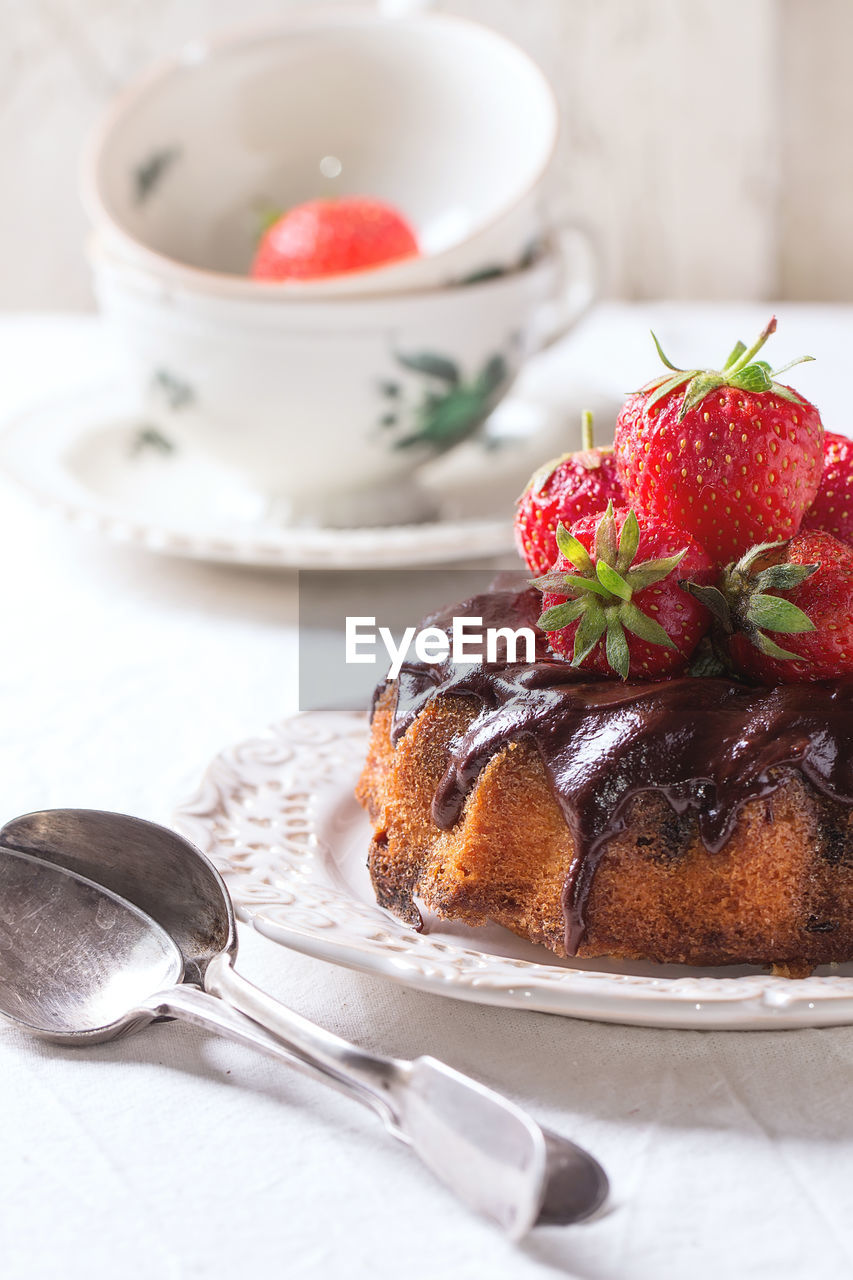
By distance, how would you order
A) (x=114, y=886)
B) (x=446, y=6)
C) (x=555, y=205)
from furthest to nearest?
(x=555, y=205) < (x=446, y=6) < (x=114, y=886)

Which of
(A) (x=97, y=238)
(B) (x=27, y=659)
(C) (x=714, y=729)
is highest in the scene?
(A) (x=97, y=238)

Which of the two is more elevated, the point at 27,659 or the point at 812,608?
the point at 812,608

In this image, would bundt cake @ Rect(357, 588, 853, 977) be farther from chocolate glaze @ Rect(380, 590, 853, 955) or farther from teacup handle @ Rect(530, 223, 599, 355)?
teacup handle @ Rect(530, 223, 599, 355)

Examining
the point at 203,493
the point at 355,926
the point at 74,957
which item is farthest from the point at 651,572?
the point at 203,493

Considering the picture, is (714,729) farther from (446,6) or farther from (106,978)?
(446,6)

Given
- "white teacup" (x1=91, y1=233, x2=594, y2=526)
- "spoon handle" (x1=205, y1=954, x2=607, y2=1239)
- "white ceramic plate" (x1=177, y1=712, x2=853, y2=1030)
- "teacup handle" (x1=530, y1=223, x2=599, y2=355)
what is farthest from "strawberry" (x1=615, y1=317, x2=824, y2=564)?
"teacup handle" (x1=530, y1=223, x2=599, y2=355)

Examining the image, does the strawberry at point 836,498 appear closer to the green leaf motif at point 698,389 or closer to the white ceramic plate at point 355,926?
the green leaf motif at point 698,389

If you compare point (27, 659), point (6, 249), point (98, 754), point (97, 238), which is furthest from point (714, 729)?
point (6, 249)
